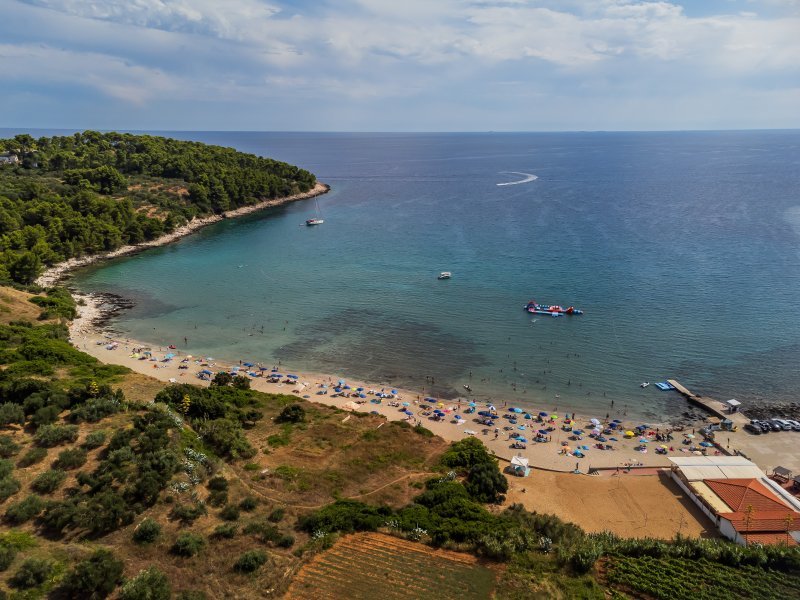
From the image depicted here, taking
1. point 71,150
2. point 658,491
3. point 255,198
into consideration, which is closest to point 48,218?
point 255,198

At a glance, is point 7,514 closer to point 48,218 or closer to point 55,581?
point 55,581

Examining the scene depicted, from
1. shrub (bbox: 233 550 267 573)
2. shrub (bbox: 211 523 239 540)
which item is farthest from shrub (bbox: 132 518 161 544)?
shrub (bbox: 233 550 267 573)

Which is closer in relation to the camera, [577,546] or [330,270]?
[577,546]

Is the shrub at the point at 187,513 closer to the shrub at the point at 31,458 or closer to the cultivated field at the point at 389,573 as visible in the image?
the cultivated field at the point at 389,573

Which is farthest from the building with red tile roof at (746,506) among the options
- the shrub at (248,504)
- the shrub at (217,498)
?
the shrub at (217,498)

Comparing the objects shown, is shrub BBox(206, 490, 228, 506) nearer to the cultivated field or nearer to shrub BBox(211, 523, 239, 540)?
shrub BBox(211, 523, 239, 540)

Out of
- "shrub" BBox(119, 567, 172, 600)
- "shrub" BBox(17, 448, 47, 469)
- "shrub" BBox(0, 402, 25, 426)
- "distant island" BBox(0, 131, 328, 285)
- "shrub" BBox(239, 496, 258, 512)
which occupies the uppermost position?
"distant island" BBox(0, 131, 328, 285)

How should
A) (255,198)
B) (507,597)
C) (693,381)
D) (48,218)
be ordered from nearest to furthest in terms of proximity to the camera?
(507,597), (693,381), (48,218), (255,198)
